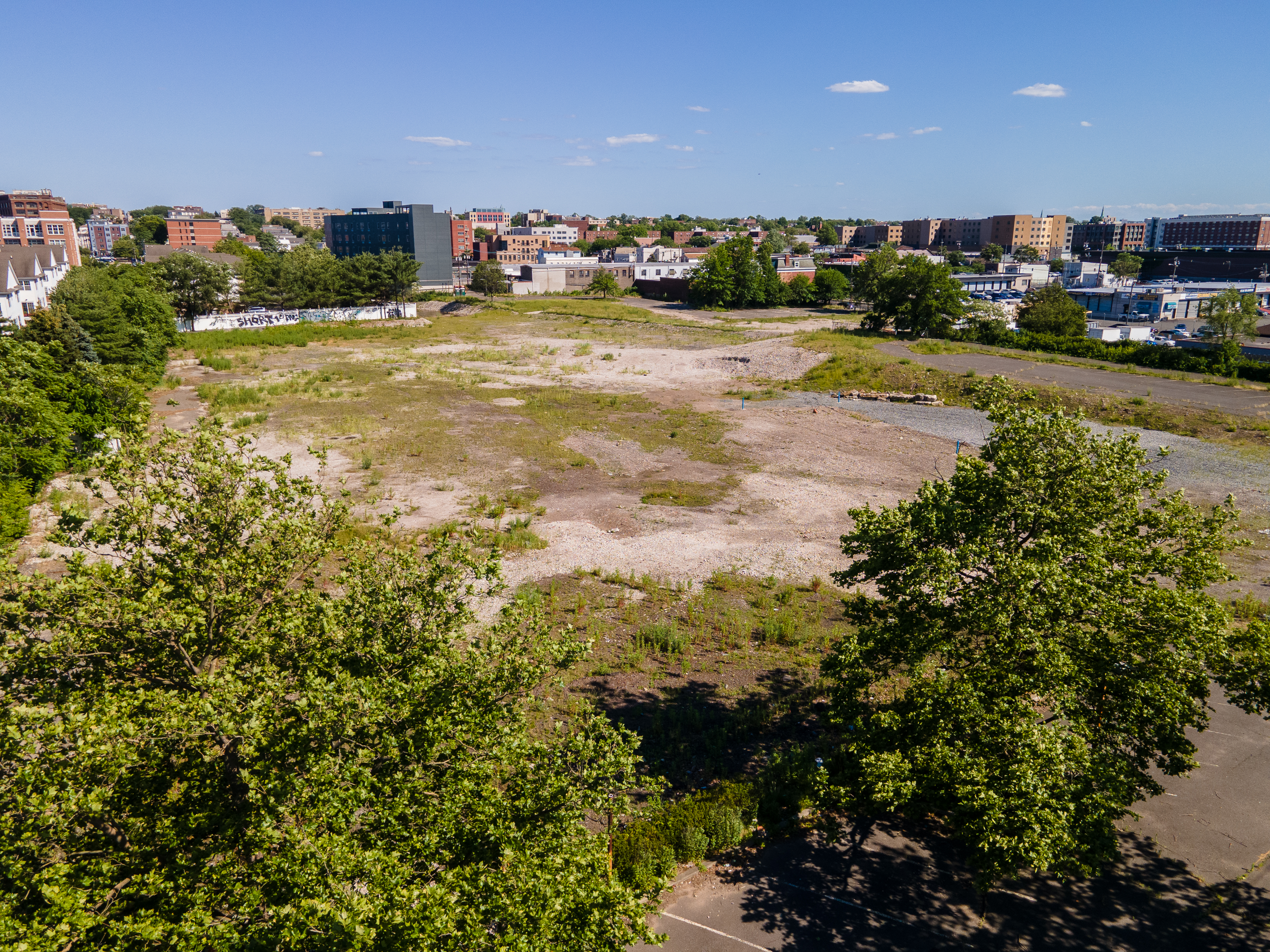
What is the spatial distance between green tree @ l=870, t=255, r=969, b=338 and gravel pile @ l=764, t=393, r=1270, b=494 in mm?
25394

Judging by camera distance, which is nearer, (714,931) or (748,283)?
(714,931)

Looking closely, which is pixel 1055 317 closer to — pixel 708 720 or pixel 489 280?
pixel 708 720

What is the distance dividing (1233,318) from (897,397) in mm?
37809

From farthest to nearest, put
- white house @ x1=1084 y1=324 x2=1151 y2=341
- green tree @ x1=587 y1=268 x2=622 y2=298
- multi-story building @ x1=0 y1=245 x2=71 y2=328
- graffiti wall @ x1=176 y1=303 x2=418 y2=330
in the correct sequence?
green tree @ x1=587 y1=268 x2=622 y2=298 → graffiti wall @ x1=176 y1=303 x2=418 y2=330 → white house @ x1=1084 y1=324 x2=1151 y2=341 → multi-story building @ x1=0 y1=245 x2=71 y2=328

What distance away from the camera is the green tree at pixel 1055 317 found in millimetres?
72812

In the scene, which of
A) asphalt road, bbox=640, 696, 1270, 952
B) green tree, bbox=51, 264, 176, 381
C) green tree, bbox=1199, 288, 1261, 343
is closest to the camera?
asphalt road, bbox=640, 696, 1270, 952

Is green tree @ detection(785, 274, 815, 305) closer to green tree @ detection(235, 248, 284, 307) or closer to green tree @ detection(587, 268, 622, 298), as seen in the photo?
green tree @ detection(587, 268, 622, 298)

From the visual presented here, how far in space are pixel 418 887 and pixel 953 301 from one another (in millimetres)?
76587

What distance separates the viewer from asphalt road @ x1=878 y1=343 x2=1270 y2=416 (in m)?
47.5

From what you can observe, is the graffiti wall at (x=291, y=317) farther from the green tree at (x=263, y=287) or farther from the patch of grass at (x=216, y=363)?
the patch of grass at (x=216, y=363)

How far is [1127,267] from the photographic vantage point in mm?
163375

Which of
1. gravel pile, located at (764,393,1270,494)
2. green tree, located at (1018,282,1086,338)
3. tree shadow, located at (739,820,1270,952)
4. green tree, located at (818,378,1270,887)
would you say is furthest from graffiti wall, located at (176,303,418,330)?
tree shadow, located at (739,820,1270,952)

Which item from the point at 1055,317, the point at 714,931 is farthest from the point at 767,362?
the point at 714,931

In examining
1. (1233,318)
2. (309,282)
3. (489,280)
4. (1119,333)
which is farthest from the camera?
(489,280)
